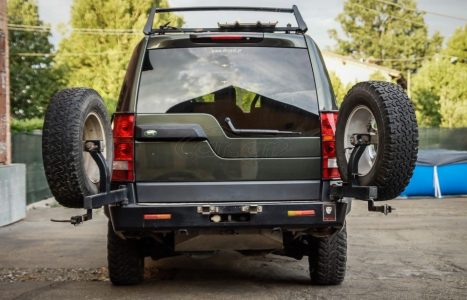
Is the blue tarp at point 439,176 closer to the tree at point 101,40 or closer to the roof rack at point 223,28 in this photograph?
the roof rack at point 223,28

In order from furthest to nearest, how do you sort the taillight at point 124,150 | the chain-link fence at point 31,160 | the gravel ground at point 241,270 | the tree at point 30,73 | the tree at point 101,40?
the tree at point 101,40
the tree at point 30,73
the chain-link fence at point 31,160
the gravel ground at point 241,270
the taillight at point 124,150

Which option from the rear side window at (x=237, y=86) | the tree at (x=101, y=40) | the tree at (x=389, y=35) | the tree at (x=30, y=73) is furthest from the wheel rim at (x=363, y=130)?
the tree at (x=389, y=35)

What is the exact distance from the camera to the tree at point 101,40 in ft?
132

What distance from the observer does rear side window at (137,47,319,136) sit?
5625 mm

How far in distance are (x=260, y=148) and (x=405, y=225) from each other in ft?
21.2

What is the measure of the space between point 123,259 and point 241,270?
5.19 feet

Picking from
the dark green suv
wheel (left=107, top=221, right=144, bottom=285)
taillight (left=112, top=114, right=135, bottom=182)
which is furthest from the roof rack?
wheel (left=107, top=221, right=144, bottom=285)

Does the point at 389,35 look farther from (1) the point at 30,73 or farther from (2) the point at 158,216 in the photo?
(2) the point at 158,216

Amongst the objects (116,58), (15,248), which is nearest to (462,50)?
(116,58)

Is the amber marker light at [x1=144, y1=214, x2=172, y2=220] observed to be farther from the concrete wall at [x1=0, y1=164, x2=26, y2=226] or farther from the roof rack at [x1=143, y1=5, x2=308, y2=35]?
the concrete wall at [x1=0, y1=164, x2=26, y2=226]

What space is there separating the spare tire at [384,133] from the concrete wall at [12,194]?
7612 millimetres

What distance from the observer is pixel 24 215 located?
12844 mm

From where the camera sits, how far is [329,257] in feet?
20.4

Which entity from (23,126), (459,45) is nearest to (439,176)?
(23,126)
